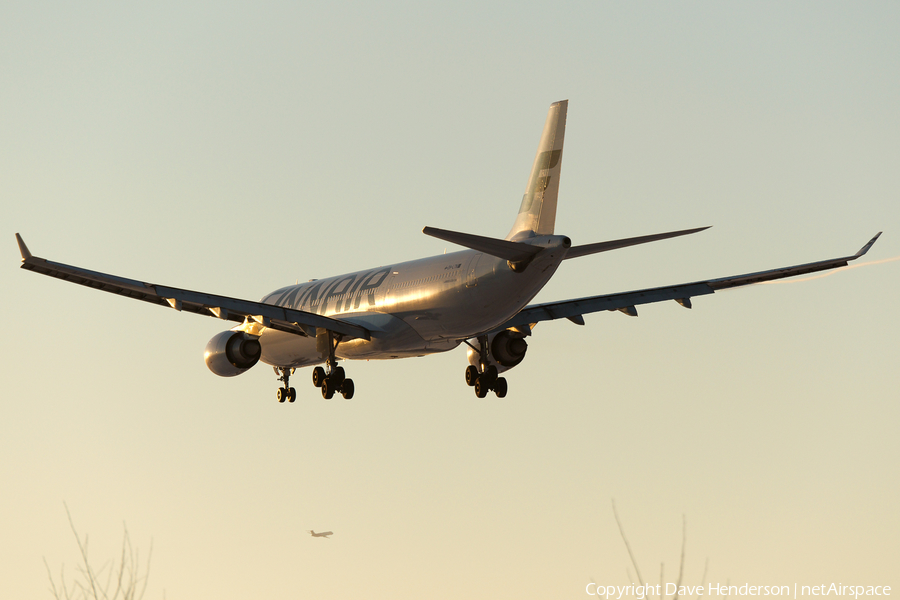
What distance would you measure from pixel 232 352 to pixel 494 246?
14.8 metres

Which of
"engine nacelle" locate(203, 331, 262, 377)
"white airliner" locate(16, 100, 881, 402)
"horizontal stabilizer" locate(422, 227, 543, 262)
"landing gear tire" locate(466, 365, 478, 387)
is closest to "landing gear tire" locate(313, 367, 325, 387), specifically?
"white airliner" locate(16, 100, 881, 402)

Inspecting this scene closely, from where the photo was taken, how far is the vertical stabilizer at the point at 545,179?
35188 mm

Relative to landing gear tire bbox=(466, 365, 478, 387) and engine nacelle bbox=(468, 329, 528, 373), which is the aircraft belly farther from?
engine nacelle bbox=(468, 329, 528, 373)

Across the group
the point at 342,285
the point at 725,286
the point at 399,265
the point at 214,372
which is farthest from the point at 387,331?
the point at 725,286

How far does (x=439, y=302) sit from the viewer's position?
121 ft

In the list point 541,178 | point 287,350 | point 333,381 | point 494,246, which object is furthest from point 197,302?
point 541,178

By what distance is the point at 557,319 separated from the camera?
40719 millimetres

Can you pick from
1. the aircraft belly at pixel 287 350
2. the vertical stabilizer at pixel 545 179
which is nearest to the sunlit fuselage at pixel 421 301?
the aircraft belly at pixel 287 350

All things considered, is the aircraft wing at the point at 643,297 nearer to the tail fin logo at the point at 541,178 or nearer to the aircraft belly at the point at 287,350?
the tail fin logo at the point at 541,178

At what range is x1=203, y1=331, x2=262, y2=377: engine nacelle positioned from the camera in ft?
139

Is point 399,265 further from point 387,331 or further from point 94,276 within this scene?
point 94,276

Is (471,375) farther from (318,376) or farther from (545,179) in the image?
(545,179)

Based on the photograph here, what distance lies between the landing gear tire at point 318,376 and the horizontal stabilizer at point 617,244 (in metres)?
13.0

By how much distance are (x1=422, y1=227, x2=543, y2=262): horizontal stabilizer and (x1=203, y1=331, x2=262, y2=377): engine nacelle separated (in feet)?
45.2
